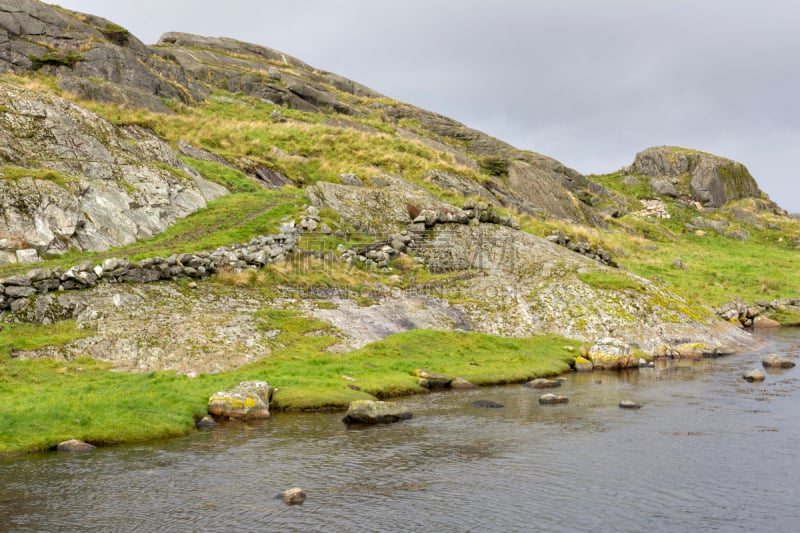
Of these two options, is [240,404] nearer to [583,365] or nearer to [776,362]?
[583,365]

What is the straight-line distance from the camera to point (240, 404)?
1216 inches

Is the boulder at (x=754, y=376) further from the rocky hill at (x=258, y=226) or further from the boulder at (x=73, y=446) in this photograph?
the boulder at (x=73, y=446)

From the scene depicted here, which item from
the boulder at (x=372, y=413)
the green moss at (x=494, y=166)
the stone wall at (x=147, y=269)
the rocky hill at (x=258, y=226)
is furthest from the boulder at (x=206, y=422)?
the green moss at (x=494, y=166)

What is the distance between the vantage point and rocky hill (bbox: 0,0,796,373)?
41062 millimetres

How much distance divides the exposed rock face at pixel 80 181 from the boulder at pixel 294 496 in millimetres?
33700

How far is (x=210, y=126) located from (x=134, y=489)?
2885 inches

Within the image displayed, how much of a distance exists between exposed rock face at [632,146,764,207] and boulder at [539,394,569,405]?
118m

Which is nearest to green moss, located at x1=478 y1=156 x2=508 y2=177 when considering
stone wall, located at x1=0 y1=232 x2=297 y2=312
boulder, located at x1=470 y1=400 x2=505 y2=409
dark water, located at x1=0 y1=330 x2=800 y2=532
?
stone wall, located at x1=0 y1=232 x2=297 y2=312

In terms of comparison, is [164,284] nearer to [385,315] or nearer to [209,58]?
[385,315]

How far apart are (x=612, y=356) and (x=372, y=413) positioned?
22956mm

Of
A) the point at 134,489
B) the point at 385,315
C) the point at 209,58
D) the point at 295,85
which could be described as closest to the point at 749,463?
the point at 134,489

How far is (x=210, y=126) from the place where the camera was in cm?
8650

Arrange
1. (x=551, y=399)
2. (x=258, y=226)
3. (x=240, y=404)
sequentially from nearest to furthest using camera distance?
(x=240, y=404) < (x=551, y=399) < (x=258, y=226)

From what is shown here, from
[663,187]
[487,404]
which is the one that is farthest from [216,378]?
[663,187]
